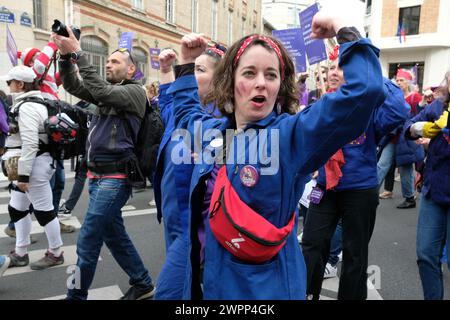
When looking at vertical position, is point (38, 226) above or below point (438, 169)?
below

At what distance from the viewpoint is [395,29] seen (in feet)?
102

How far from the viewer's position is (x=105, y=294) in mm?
3480

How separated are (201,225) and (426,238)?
2.00 m

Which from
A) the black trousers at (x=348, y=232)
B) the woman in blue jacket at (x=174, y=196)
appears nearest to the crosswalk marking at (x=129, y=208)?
the black trousers at (x=348, y=232)

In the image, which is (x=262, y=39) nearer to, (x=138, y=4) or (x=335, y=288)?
(x=335, y=288)

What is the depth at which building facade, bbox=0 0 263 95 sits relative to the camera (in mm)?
13339

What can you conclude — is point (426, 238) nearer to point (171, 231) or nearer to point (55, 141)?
point (171, 231)

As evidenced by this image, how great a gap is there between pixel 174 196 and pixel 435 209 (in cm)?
200

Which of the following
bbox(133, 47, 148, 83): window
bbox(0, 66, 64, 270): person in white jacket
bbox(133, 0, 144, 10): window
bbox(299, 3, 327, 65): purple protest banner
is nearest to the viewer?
Answer: bbox(0, 66, 64, 270): person in white jacket

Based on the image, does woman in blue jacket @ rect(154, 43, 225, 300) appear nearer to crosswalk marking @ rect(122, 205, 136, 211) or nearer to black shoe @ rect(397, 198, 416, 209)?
crosswalk marking @ rect(122, 205, 136, 211)

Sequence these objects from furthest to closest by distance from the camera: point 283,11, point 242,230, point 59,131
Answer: point 283,11 → point 59,131 → point 242,230

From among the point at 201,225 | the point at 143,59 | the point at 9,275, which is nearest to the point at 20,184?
the point at 9,275

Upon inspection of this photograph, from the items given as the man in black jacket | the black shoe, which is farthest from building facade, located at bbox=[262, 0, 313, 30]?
the man in black jacket

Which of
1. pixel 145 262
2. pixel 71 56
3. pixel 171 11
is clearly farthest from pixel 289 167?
pixel 171 11
